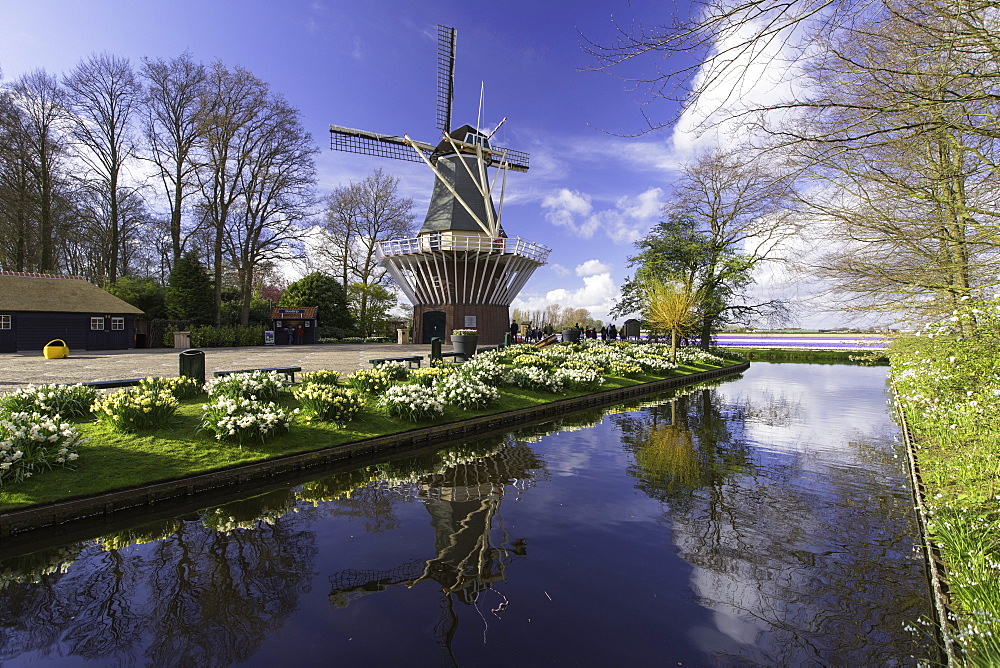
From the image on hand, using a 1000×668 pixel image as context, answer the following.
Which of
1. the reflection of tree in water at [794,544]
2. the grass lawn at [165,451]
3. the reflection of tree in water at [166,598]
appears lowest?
the reflection of tree in water at [166,598]

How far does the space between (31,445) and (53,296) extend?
26276 mm

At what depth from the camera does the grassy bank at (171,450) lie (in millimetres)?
6016

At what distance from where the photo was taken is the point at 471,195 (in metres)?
32.8

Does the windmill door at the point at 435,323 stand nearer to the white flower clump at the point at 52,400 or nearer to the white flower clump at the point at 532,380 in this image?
the white flower clump at the point at 532,380

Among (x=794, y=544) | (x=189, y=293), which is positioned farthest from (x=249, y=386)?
(x=189, y=293)

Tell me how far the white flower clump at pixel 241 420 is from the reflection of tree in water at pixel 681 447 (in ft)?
20.5

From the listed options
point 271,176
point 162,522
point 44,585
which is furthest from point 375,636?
point 271,176

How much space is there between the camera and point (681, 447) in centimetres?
1005

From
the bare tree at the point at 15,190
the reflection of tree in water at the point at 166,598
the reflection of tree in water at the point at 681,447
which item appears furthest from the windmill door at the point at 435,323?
the reflection of tree in water at the point at 166,598

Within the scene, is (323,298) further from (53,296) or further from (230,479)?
(230,479)

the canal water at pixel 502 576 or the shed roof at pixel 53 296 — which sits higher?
the shed roof at pixel 53 296

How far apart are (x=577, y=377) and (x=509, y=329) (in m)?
19.2

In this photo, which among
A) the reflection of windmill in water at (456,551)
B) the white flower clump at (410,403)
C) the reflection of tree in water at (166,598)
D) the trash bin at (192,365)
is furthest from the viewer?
the trash bin at (192,365)

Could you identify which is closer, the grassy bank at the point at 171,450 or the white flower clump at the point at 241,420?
the grassy bank at the point at 171,450
